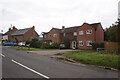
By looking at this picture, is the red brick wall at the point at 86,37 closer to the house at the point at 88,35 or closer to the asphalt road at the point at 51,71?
the house at the point at 88,35

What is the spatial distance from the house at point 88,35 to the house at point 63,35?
235 cm

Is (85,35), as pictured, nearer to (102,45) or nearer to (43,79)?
(102,45)

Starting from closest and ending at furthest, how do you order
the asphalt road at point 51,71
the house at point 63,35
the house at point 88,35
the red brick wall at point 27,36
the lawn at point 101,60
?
the asphalt road at point 51,71, the lawn at point 101,60, the house at point 88,35, the house at point 63,35, the red brick wall at point 27,36

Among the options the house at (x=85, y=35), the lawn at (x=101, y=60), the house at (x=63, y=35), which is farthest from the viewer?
the house at (x=63, y=35)

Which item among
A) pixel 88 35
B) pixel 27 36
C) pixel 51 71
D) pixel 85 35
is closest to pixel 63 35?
pixel 85 35

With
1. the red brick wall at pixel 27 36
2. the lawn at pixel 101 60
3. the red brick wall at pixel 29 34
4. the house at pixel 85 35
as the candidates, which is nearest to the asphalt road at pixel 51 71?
the lawn at pixel 101 60

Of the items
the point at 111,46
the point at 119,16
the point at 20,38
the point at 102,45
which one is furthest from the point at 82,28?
the point at 20,38

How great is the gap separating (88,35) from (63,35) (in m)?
10.7

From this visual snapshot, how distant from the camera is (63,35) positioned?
37594 millimetres

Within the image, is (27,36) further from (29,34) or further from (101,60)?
(101,60)

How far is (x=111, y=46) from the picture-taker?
66.6 feet

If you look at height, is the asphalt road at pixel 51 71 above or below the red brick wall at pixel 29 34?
below

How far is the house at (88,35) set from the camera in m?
28.0

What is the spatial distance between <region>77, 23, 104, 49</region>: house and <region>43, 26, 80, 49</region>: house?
92.5 inches
